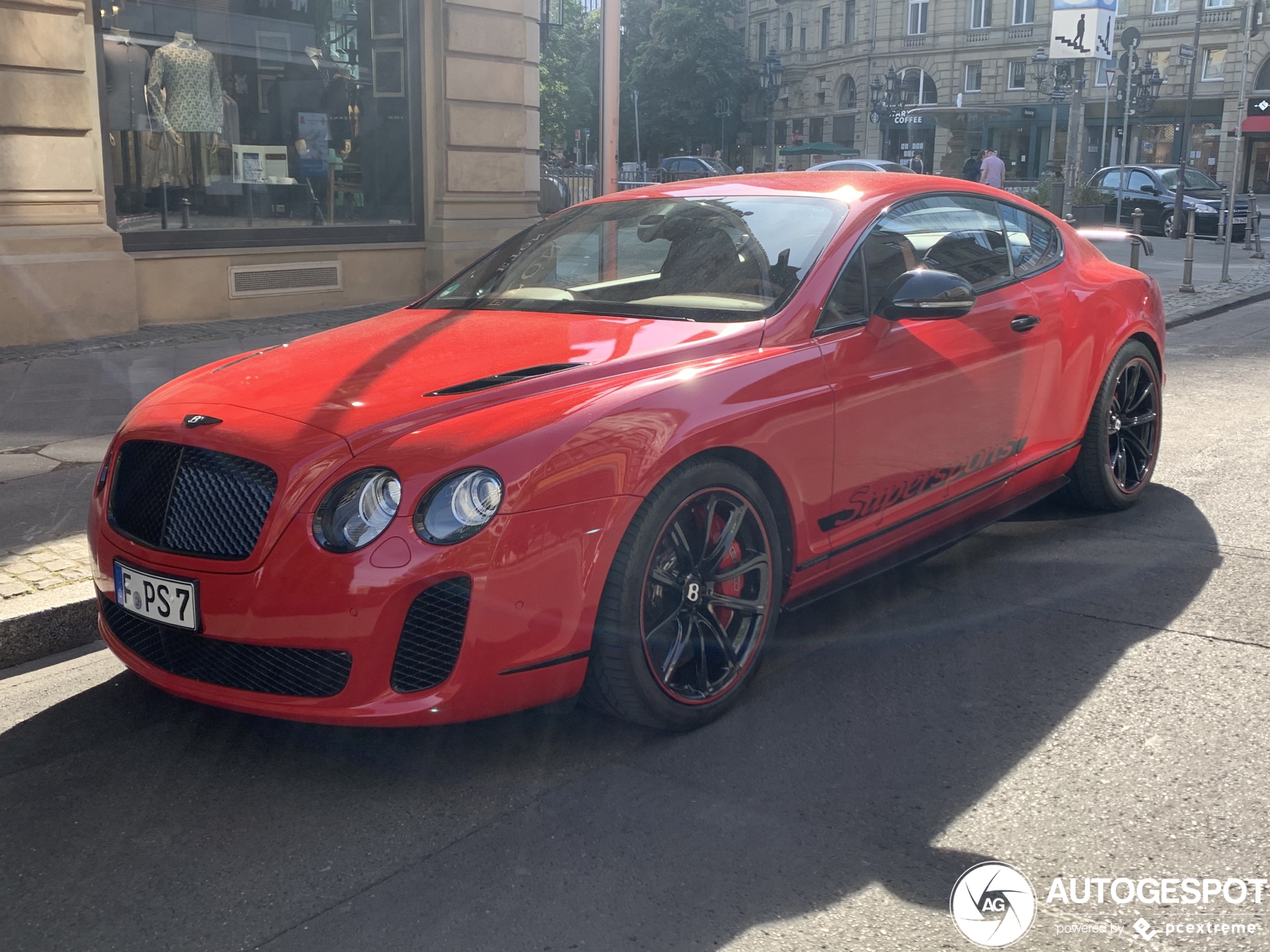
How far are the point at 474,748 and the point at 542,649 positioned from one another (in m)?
0.47

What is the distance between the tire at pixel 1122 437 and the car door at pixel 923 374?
2.25 ft

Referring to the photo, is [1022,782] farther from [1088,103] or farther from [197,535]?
[1088,103]

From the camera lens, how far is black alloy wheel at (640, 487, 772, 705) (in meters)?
3.40

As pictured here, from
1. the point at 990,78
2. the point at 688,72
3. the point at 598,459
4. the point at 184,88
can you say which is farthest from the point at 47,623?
the point at 688,72

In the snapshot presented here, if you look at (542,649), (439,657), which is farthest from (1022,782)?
(439,657)

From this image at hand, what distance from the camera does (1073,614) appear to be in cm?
445

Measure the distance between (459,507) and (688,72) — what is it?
7306cm

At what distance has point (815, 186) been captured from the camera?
452cm

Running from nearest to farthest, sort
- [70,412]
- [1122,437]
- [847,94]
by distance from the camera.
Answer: [1122,437]
[70,412]
[847,94]

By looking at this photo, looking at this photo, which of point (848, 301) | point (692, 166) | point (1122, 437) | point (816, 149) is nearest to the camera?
point (848, 301)

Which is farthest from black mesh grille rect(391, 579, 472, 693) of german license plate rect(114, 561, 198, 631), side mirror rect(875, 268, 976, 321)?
side mirror rect(875, 268, 976, 321)

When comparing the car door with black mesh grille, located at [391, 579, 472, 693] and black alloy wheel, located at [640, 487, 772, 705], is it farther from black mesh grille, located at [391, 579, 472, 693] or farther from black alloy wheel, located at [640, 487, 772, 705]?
black mesh grille, located at [391, 579, 472, 693]

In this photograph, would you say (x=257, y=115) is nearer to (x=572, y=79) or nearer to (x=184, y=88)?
(x=184, y=88)

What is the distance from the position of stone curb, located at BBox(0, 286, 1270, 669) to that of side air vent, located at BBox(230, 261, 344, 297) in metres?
8.38
